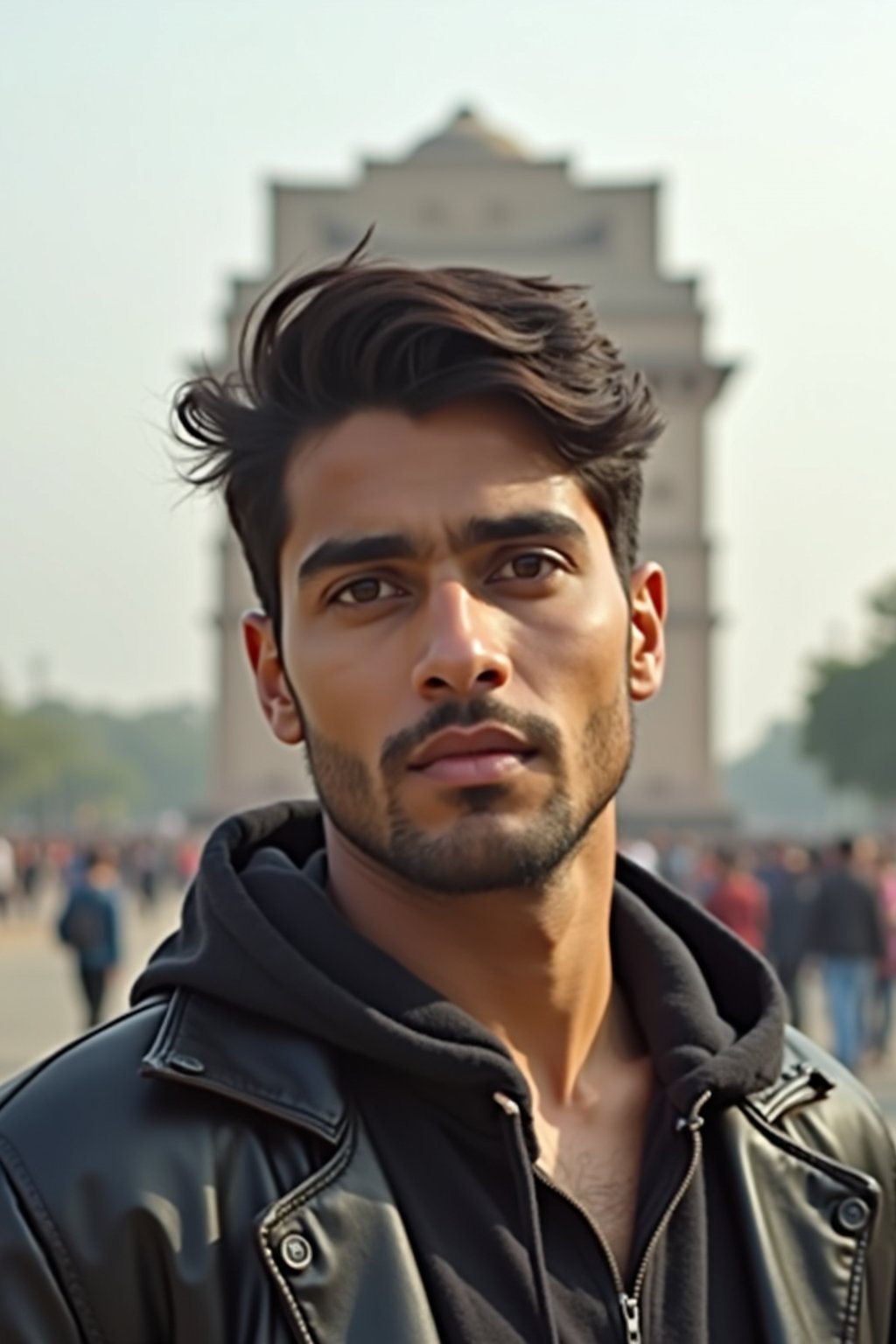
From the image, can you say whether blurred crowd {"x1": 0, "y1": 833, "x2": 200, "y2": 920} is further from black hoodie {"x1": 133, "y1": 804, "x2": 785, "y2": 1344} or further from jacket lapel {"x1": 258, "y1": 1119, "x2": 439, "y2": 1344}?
jacket lapel {"x1": 258, "y1": 1119, "x2": 439, "y2": 1344}

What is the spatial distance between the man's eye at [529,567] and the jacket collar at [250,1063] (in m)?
0.41

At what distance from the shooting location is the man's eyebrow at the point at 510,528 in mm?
2078

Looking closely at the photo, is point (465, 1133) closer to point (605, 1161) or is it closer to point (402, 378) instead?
point (605, 1161)

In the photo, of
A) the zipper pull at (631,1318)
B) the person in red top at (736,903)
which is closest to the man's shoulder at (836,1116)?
the zipper pull at (631,1318)

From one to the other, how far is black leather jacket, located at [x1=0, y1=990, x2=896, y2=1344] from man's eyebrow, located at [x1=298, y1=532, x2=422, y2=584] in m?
0.37

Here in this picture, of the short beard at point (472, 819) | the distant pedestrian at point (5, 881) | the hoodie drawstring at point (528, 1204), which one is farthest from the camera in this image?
the distant pedestrian at point (5, 881)

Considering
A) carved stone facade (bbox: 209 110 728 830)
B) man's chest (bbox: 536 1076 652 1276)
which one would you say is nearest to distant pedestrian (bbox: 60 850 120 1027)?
man's chest (bbox: 536 1076 652 1276)

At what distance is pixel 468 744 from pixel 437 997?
0.21 meters

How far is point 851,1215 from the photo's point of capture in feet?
7.09

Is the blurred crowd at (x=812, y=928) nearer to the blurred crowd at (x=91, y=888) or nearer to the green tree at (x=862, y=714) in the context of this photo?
the blurred crowd at (x=91, y=888)

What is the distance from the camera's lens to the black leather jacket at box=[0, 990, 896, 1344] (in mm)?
1813

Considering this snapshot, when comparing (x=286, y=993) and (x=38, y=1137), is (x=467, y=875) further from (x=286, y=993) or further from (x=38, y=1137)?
(x=38, y=1137)

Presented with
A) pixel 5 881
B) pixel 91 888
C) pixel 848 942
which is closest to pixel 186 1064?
pixel 848 942

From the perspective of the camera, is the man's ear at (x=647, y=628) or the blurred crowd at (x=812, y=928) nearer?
the man's ear at (x=647, y=628)
